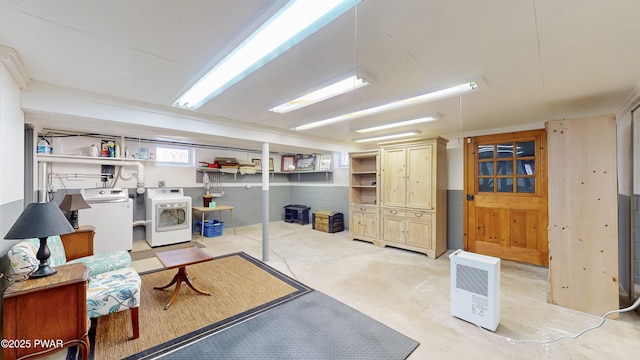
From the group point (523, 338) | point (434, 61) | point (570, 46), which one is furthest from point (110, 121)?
point (523, 338)

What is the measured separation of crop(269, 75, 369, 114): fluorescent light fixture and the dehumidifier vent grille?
2049mm

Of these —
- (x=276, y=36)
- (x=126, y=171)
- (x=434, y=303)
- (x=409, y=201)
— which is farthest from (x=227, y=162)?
(x=434, y=303)

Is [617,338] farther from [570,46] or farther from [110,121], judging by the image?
[110,121]

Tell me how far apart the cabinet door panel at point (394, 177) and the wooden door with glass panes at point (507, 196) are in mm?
1150

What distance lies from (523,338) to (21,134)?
5.29 m

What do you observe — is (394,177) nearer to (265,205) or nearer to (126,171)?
A: (265,205)

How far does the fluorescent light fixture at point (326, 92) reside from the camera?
2229 millimetres

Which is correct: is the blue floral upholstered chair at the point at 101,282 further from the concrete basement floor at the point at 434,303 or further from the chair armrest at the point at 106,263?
the concrete basement floor at the point at 434,303

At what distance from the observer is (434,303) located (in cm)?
278

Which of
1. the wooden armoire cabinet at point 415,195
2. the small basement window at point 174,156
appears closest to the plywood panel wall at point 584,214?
the wooden armoire cabinet at point 415,195

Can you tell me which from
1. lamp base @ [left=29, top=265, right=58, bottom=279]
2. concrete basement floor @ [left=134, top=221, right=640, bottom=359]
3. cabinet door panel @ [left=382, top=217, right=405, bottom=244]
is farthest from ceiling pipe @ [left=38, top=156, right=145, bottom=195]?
cabinet door panel @ [left=382, top=217, right=405, bottom=244]

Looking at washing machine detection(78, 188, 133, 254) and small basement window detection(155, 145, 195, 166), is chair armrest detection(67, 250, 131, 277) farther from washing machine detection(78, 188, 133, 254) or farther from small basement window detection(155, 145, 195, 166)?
small basement window detection(155, 145, 195, 166)

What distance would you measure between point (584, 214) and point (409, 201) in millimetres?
2359

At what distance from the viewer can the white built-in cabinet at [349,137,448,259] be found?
4.41 m
